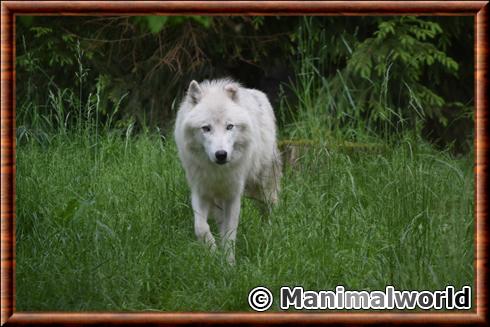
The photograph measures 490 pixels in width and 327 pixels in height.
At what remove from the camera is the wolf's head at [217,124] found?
15.8 feet

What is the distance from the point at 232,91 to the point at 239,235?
1185mm

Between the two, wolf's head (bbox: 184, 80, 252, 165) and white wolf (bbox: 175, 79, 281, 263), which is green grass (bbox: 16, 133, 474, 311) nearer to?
white wolf (bbox: 175, 79, 281, 263)

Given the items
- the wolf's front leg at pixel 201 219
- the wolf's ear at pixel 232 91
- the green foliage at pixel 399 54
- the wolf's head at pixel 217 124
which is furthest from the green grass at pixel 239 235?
the green foliage at pixel 399 54

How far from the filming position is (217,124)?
4.94m

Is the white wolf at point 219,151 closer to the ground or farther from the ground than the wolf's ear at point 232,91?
closer to the ground

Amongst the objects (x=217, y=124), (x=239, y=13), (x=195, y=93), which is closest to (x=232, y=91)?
(x=195, y=93)

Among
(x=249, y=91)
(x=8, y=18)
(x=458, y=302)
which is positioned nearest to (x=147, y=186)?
(x=249, y=91)

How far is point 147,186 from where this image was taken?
5402 mm

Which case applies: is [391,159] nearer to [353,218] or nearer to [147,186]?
[353,218]

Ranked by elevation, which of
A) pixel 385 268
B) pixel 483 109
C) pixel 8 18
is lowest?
pixel 385 268

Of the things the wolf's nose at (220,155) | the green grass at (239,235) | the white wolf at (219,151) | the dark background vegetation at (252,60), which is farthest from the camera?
the dark background vegetation at (252,60)

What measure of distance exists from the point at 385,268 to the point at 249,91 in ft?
→ 7.97

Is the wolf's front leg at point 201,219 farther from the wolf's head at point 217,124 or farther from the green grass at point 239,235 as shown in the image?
the wolf's head at point 217,124

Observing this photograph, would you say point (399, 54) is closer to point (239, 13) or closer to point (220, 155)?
point (220, 155)
